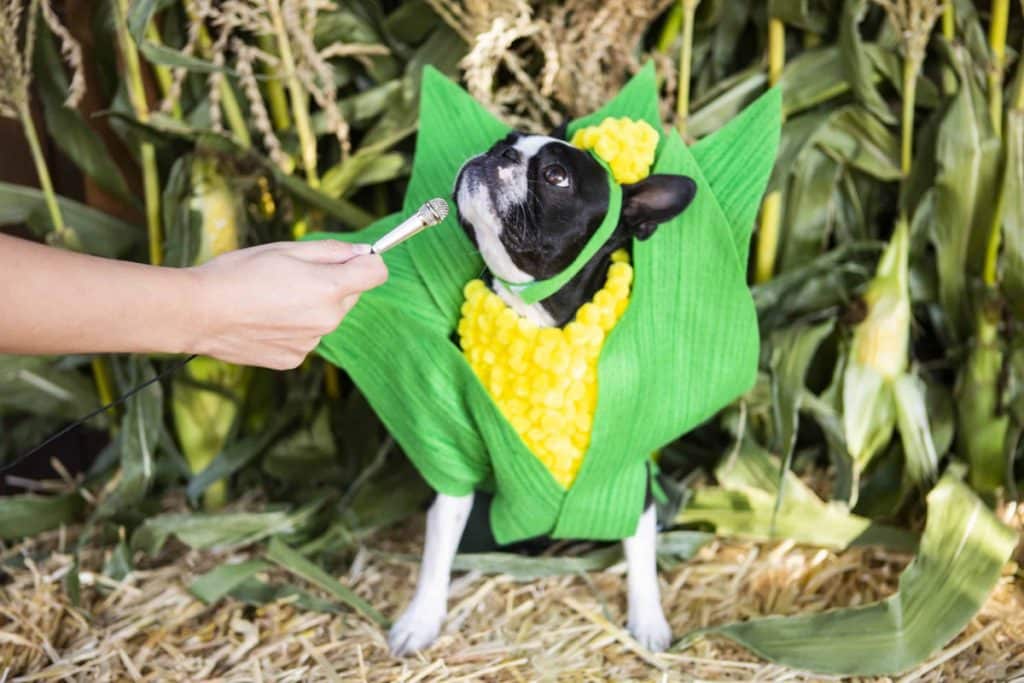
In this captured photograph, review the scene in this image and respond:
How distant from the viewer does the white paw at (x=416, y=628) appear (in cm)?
136

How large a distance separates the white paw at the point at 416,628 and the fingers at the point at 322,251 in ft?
1.91

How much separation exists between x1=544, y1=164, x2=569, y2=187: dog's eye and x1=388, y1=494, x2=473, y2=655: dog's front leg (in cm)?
49

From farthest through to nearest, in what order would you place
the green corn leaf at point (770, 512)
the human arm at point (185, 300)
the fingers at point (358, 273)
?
the green corn leaf at point (770, 512)
the fingers at point (358, 273)
the human arm at point (185, 300)

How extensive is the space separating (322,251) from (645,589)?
0.71 metres

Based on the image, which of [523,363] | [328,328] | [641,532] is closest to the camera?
[328,328]

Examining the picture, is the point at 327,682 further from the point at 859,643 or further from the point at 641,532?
the point at 859,643

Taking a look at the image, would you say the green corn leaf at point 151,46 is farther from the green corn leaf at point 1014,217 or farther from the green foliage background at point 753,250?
the green corn leaf at point 1014,217

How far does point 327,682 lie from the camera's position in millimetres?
1304

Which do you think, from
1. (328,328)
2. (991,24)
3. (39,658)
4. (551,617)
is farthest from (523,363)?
(991,24)

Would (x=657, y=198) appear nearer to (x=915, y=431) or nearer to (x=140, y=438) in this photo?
(x=915, y=431)

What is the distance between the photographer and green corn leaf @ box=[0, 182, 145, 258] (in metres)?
1.58

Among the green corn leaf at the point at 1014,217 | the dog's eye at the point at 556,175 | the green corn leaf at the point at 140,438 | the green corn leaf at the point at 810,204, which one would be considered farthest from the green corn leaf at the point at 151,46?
the green corn leaf at the point at 1014,217

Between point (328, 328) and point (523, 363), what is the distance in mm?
292

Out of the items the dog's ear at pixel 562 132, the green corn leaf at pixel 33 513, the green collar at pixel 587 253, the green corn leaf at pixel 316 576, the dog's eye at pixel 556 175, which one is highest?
the dog's ear at pixel 562 132
